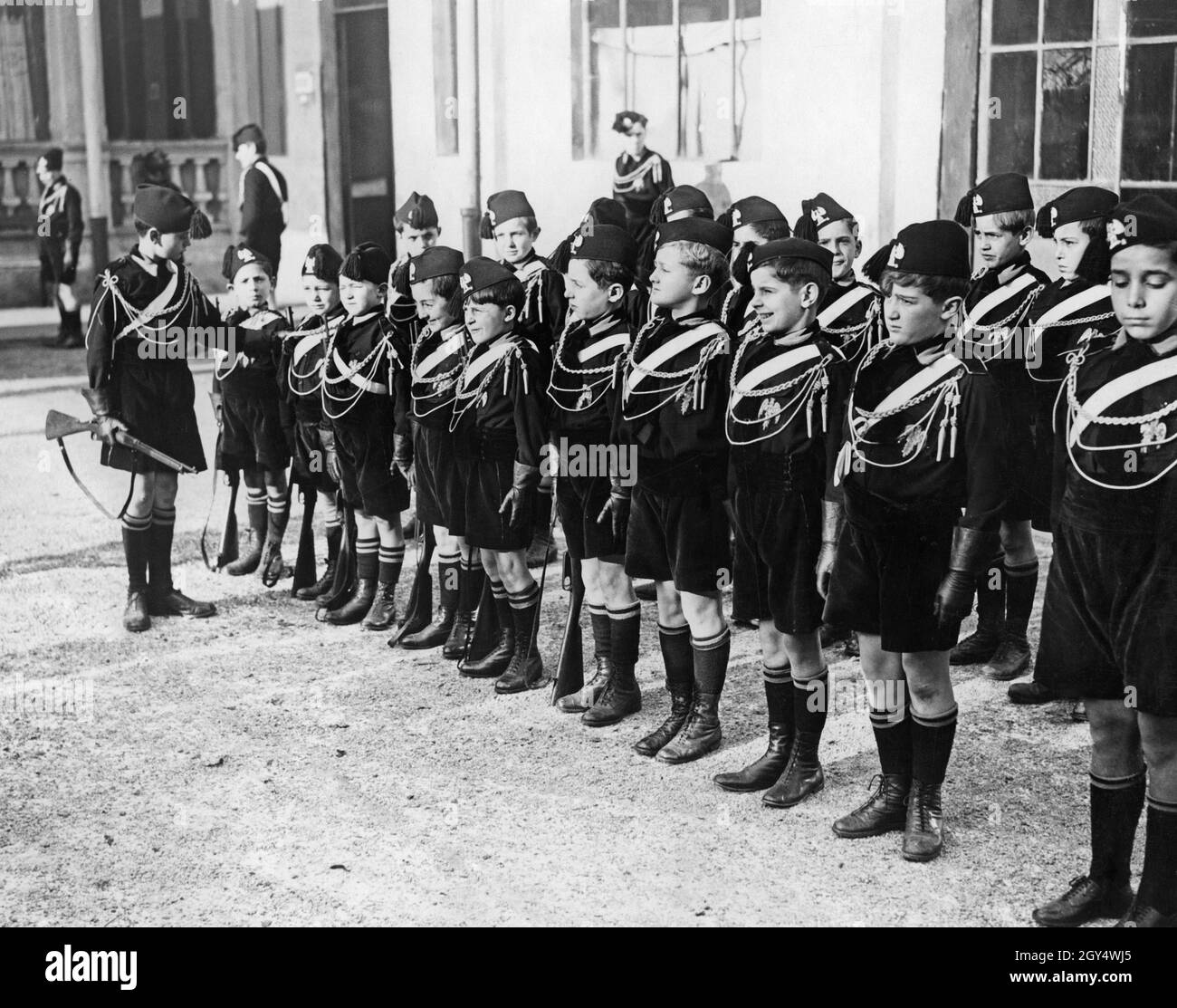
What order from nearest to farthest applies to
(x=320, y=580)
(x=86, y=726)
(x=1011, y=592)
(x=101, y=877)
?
(x=101, y=877), (x=86, y=726), (x=1011, y=592), (x=320, y=580)

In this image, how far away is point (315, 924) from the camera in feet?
14.1

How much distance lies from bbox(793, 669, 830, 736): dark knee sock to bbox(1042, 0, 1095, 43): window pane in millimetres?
5994

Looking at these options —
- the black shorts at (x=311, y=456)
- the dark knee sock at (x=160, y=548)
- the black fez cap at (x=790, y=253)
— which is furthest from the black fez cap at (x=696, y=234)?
the dark knee sock at (x=160, y=548)

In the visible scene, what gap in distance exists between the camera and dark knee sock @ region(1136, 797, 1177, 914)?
4.01 m

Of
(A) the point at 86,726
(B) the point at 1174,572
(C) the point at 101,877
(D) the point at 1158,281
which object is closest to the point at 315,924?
(C) the point at 101,877

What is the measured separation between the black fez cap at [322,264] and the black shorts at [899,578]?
10.9 feet

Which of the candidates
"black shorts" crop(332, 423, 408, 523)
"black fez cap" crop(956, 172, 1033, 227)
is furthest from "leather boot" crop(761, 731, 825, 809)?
"black shorts" crop(332, 423, 408, 523)

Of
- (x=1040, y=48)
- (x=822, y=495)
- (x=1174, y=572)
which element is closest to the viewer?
(x=1174, y=572)

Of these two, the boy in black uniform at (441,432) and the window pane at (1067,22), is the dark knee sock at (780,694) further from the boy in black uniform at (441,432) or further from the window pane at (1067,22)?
the window pane at (1067,22)

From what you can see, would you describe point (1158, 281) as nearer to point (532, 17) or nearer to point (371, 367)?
point (371, 367)

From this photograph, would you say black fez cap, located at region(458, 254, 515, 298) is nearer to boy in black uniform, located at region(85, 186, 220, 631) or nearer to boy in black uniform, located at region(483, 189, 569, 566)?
boy in black uniform, located at region(483, 189, 569, 566)

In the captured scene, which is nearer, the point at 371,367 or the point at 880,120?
the point at 371,367

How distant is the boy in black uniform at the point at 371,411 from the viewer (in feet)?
22.4

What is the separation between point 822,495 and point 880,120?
5911mm
